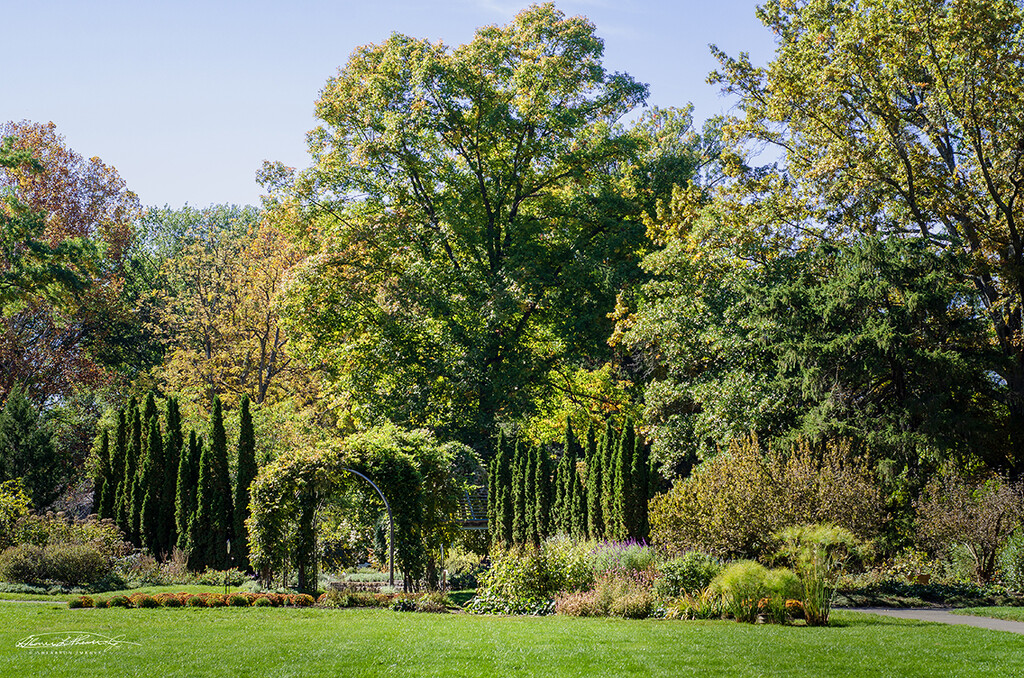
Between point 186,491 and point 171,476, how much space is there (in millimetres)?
1052

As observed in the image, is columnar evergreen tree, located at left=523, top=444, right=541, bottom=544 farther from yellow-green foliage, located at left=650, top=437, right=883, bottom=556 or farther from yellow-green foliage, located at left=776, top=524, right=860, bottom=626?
yellow-green foliage, located at left=776, top=524, right=860, bottom=626

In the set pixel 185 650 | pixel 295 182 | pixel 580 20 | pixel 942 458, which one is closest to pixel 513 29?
pixel 580 20

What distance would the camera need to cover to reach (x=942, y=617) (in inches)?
566

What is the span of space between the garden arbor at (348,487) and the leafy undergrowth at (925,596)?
740 centimetres

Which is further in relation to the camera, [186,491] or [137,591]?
[186,491]

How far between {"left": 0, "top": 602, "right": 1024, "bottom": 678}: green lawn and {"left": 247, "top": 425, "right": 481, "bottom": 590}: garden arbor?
3611mm

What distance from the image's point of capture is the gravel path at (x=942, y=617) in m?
13.1

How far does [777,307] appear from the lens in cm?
2205

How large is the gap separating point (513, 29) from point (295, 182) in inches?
334

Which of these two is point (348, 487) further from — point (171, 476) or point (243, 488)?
point (171, 476)

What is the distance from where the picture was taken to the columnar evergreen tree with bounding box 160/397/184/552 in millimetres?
23703

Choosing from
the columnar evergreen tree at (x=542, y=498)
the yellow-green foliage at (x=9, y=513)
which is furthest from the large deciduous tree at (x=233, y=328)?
the columnar evergreen tree at (x=542, y=498)

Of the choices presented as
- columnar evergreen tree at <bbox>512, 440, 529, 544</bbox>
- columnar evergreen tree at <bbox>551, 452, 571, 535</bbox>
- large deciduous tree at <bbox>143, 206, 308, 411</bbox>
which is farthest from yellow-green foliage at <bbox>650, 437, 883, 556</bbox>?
large deciduous tree at <bbox>143, 206, 308, 411</bbox>
